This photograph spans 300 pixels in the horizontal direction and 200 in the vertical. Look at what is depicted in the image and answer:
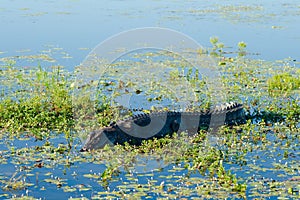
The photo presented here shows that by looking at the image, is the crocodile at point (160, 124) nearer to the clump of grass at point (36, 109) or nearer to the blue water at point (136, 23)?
the clump of grass at point (36, 109)

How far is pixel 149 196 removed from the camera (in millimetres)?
6703

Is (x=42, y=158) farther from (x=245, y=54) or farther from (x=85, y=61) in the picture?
(x=245, y=54)

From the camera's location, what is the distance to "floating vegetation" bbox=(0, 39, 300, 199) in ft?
22.8

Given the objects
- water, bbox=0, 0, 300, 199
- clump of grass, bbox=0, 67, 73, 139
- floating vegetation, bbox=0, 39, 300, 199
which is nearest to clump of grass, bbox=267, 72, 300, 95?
floating vegetation, bbox=0, 39, 300, 199

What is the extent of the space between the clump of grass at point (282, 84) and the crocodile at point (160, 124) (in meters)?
1.93

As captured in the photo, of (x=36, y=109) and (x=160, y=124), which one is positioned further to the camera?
(x=36, y=109)

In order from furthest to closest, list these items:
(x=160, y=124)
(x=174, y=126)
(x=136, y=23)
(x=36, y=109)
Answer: (x=136, y=23)
(x=36, y=109)
(x=174, y=126)
(x=160, y=124)

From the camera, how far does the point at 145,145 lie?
8.50 metres

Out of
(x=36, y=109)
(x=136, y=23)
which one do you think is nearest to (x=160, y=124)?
(x=36, y=109)

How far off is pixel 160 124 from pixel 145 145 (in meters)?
0.74

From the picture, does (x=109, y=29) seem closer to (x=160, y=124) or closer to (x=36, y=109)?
(x=36, y=109)

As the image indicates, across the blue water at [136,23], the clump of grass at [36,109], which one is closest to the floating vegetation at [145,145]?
the clump of grass at [36,109]

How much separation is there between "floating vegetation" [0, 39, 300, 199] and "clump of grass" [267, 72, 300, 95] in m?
0.02

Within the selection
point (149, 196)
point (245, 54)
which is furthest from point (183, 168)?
point (245, 54)
